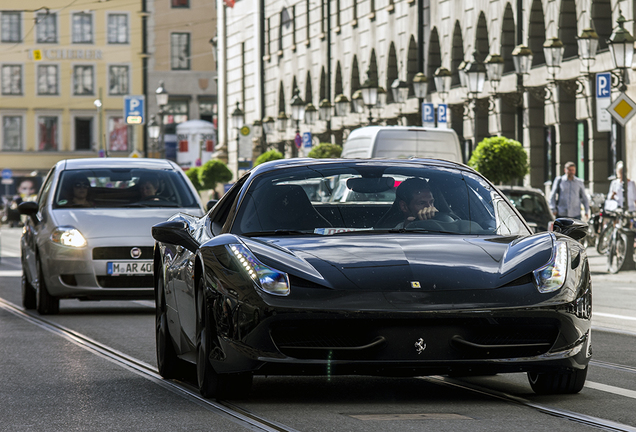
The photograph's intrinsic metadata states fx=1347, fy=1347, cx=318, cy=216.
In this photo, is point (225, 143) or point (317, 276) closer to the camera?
point (317, 276)

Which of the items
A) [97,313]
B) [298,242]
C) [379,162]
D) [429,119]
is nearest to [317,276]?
[298,242]

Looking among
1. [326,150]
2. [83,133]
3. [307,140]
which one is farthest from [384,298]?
[83,133]

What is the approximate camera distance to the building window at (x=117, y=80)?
9238 cm

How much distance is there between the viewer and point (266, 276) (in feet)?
21.1

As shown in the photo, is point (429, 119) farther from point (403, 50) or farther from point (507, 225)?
point (507, 225)

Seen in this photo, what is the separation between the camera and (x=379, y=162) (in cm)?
784

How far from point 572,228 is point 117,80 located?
3417 inches

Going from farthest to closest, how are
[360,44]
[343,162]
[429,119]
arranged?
[360,44] < [429,119] < [343,162]

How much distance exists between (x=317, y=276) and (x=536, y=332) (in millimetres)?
1101

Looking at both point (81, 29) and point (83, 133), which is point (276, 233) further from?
point (83, 133)

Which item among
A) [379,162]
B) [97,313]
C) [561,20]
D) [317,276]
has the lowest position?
[97,313]

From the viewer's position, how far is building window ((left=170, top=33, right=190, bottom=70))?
96000mm

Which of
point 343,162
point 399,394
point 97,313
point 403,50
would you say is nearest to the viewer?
point 399,394

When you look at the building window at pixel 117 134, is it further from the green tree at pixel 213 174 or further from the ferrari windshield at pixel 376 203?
the ferrari windshield at pixel 376 203
